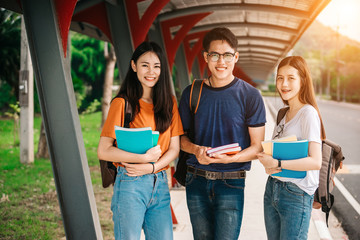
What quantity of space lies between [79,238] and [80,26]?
3879 millimetres

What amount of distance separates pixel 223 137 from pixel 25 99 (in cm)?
851

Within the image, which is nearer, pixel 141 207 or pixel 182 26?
pixel 141 207

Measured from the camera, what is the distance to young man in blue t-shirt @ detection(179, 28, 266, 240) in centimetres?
261

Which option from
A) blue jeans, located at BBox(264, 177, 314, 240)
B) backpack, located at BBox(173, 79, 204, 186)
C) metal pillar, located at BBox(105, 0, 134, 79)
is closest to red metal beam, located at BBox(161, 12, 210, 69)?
metal pillar, located at BBox(105, 0, 134, 79)

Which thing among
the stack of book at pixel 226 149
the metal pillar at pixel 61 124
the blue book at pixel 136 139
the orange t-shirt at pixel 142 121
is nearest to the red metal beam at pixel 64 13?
the metal pillar at pixel 61 124

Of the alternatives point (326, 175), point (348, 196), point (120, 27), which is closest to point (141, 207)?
point (326, 175)

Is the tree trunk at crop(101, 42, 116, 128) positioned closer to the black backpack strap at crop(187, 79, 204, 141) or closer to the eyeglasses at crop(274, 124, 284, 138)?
the black backpack strap at crop(187, 79, 204, 141)

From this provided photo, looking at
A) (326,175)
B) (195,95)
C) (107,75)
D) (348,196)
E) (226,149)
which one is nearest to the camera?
(226,149)

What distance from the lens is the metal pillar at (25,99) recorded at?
955 centimetres

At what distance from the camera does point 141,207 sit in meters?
2.49

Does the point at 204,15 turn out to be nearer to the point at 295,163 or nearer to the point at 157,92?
the point at 157,92

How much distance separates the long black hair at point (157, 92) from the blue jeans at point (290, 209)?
0.93 metres

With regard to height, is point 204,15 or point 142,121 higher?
point 204,15

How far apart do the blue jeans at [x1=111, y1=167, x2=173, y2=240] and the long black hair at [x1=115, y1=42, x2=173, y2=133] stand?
1.30ft
